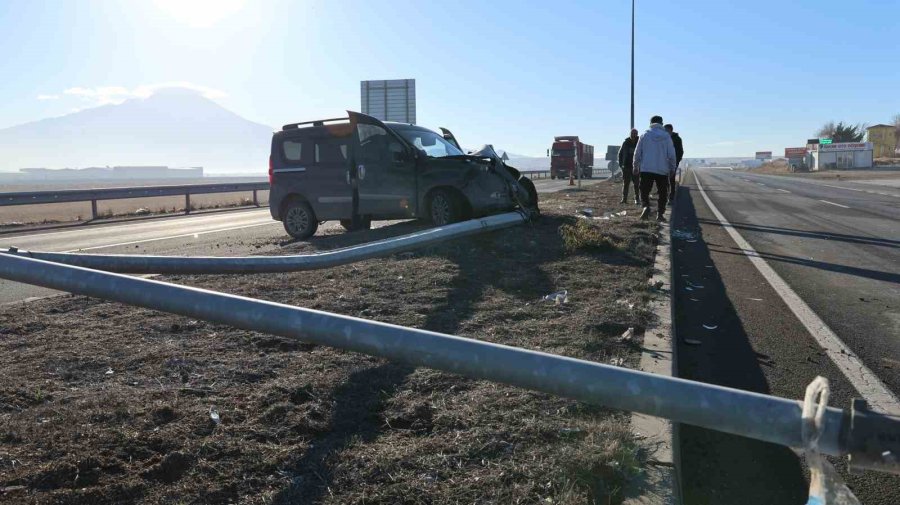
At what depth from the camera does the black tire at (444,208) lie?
33.5 feet

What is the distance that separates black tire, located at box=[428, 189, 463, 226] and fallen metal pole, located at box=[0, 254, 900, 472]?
26.0 ft

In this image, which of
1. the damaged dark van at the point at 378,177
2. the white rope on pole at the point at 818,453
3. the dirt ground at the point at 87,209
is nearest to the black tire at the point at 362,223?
the damaged dark van at the point at 378,177

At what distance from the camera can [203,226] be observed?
52.8 feet

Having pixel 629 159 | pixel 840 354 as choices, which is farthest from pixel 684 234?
pixel 840 354

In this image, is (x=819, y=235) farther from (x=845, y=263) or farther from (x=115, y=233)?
(x=115, y=233)

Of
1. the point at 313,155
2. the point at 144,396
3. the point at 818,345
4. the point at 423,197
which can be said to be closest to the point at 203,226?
the point at 313,155

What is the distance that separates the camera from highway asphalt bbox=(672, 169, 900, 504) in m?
2.94

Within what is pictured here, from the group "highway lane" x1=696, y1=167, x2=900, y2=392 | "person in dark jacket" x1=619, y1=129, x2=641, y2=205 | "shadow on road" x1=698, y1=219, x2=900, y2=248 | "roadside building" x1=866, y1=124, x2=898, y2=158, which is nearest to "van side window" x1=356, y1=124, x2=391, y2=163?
"highway lane" x1=696, y1=167, x2=900, y2=392

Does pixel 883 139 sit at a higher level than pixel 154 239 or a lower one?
higher

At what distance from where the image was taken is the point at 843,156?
8244 centimetres

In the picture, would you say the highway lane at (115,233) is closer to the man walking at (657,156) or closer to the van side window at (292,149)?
the van side window at (292,149)

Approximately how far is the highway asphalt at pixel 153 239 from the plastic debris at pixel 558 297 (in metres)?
5.43

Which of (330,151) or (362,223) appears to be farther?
(362,223)

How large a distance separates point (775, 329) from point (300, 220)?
8.43 metres
